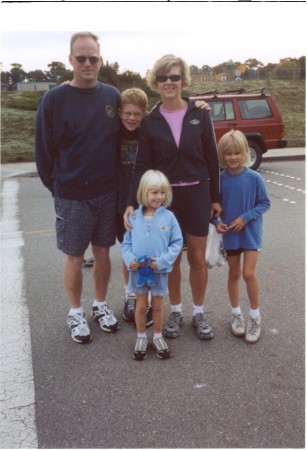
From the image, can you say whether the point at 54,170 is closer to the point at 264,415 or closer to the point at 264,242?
the point at 264,415

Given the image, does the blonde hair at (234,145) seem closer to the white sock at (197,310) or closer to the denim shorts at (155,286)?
the denim shorts at (155,286)

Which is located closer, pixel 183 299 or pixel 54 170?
pixel 54 170

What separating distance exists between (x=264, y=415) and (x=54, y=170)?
6.77 feet

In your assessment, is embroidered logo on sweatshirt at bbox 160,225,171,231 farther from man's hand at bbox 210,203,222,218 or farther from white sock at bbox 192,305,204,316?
white sock at bbox 192,305,204,316

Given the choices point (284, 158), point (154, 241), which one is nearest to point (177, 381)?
point (154, 241)

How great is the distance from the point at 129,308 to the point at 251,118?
8.37 metres

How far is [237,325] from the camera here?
3.34 metres

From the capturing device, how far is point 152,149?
10.0 feet

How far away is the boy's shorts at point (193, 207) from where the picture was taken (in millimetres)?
3072

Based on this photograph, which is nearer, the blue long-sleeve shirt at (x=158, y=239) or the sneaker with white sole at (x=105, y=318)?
the blue long-sleeve shirt at (x=158, y=239)

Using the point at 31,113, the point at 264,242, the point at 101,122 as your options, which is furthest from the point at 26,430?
the point at 31,113

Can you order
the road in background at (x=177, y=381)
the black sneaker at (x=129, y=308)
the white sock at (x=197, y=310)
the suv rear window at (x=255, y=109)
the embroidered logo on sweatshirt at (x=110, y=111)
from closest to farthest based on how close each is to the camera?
the road in background at (x=177, y=381), the embroidered logo on sweatshirt at (x=110, y=111), the white sock at (x=197, y=310), the black sneaker at (x=129, y=308), the suv rear window at (x=255, y=109)

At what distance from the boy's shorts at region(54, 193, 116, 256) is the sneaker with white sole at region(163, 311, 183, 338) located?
2.58 feet

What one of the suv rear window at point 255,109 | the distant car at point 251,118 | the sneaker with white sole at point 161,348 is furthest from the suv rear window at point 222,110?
the sneaker with white sole at point 161,348
